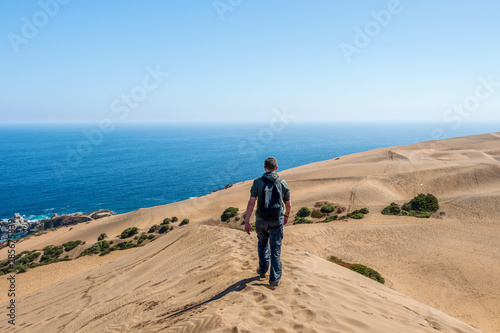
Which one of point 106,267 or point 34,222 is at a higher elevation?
point 106,267

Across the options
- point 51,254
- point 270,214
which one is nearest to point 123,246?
point 51,254

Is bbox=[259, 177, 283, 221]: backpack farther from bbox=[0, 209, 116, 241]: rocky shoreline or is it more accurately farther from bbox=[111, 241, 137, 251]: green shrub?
bbox=[0, 209, 116, 241]: rocky shoreline

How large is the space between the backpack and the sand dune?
145cm

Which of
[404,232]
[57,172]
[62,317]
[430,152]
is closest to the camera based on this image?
[62,317]

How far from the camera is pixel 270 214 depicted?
548 cm

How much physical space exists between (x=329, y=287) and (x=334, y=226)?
11059 mm

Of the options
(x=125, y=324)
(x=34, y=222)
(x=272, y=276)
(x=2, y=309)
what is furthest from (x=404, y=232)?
(x=34, y=222)

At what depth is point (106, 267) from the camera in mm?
12688

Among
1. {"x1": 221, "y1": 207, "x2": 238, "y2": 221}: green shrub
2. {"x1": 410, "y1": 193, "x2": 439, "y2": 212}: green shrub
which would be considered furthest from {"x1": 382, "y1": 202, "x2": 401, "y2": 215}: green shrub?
{"x1": 221, "y1": 207, "x2": 238, "y2": 221}: green shrub

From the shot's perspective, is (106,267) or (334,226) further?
(334,226)

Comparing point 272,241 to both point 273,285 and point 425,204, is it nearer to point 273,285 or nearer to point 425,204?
point 273,285

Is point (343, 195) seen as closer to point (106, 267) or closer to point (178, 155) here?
point (106, 267)

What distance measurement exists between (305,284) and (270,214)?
1798 mm

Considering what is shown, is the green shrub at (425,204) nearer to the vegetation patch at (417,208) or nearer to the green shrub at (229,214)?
the vegetation patch at (417,208)
